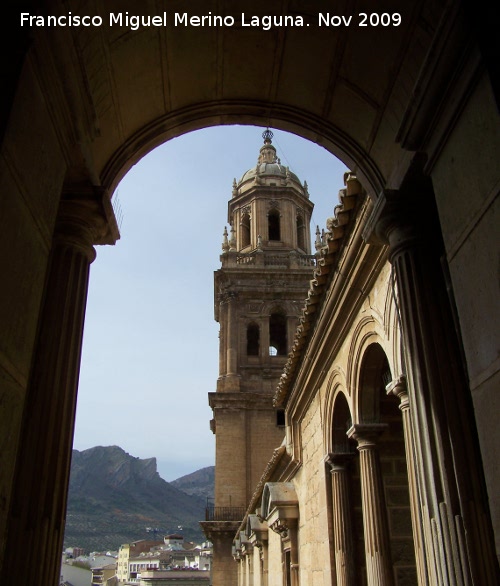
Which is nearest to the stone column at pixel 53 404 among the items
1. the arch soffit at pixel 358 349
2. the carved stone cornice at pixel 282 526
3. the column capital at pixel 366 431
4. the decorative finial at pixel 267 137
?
the arch soffit at pixel 358 349

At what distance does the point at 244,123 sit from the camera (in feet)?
21.1

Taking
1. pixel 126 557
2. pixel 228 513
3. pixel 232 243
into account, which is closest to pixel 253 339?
pixel 232 243

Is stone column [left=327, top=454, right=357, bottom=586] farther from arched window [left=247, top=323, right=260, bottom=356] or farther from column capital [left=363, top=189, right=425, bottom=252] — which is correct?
arched window [left=247, top=323, right=260, bottom=356]

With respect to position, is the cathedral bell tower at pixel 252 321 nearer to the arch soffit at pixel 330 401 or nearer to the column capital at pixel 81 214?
→ the arch soffit at pixel 330 401

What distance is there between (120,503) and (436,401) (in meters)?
150

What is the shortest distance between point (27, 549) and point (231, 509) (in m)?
28.3

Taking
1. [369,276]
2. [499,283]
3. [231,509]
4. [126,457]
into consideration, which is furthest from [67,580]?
[126,457]

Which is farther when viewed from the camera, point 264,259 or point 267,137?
point 267,137

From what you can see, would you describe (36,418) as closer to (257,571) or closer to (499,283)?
(499,283)

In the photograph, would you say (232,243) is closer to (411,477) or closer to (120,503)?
(411,477)

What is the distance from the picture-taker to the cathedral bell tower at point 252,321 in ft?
103

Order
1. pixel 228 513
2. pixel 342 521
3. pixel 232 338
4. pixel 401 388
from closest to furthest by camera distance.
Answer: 1. pixel 401 388
2. pixel 342 521
3. pixel 228 513
4. pixel 232 338

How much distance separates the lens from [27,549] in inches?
156

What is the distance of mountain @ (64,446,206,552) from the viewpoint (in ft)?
403
